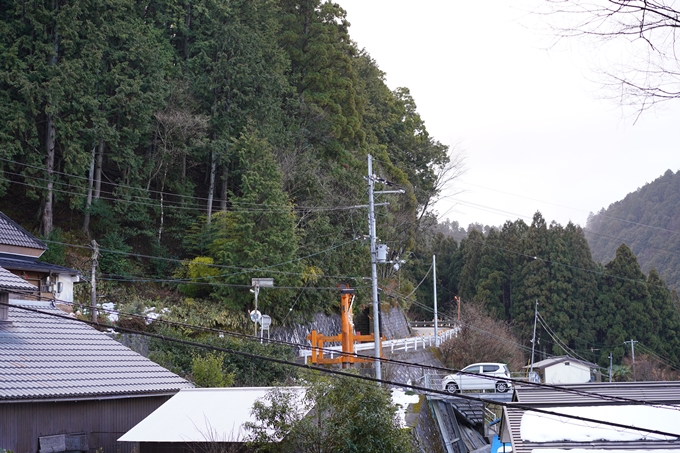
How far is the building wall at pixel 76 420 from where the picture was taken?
12.4 m

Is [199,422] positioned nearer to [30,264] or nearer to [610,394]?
[610,394]

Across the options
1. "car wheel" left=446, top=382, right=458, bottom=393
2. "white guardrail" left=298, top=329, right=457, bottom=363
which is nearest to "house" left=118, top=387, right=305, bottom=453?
"white guardrail" left=298, top=329, right=457, bottom=363

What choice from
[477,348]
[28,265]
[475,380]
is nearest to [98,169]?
[28,265]

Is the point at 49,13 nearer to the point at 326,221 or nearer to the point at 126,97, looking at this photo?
the point at 126,97

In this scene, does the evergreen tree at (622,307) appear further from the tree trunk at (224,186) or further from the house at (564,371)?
the tree trunk at (224,186)

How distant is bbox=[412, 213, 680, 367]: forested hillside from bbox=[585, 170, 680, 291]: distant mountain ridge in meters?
12.8

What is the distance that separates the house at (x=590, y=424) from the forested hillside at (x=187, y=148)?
14.9 meters

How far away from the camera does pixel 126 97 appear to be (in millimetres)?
29188

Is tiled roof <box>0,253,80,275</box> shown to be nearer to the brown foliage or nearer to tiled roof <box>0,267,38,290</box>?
tiled roof <box>0,267,38,290</box>

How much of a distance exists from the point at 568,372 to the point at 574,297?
36.7 ft

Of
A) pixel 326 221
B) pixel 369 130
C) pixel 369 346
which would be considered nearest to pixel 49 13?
pixel 326 221

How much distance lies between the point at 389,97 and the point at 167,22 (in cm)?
2115

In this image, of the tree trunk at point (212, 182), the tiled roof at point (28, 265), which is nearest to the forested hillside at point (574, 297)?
the tree trunk at point (212, 182)

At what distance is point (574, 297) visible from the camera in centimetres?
4966
